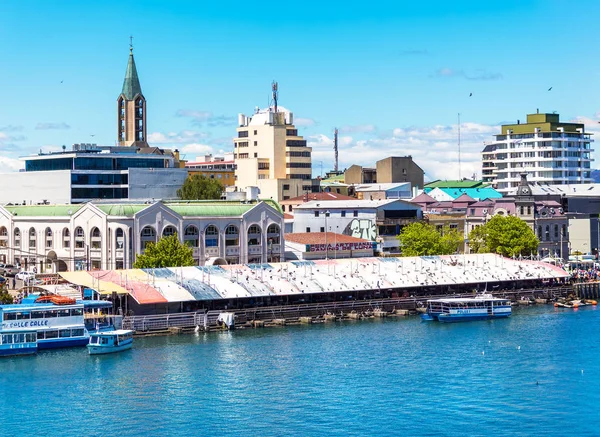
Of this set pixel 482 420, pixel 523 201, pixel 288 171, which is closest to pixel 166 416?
pixel 482 420

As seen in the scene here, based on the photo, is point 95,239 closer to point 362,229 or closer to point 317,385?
point 362,229

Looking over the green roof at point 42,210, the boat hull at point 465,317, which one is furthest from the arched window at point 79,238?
the boat hull at point 465,317

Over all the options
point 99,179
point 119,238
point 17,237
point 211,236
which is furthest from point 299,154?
point 119,238

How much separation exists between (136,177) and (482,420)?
296 feet

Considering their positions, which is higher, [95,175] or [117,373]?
[95,175]

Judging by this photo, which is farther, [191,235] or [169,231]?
[191,235]

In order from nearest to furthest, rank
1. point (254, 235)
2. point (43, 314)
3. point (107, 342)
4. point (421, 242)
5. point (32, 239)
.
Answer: point (107, 342) < point (43, 314) < point (254, 235) < point (32, 239) < point (421, 242)

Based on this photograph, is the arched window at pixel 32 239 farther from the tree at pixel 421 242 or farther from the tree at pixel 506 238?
the tree at pixel 506 238

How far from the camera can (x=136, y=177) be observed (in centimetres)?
14975

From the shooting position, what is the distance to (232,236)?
12950 centimetres

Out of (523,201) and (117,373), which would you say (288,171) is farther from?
(117,373)

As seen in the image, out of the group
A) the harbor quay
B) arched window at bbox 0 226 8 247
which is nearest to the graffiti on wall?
Answer: the harbor quay

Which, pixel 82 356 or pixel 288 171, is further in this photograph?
pixel 288 171

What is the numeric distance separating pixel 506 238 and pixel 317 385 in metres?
70.5
